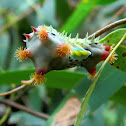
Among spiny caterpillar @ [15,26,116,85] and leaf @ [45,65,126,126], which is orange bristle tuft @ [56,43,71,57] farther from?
leaf @ [45,65,126,126]

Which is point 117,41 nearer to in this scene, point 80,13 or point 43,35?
point 43,35

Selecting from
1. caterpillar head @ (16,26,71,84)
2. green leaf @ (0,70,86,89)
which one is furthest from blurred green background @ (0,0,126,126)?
caterpillar head @ (16,26,71,84)

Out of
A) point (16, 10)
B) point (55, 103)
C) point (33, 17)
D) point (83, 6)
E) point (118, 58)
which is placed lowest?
point (118, 58)

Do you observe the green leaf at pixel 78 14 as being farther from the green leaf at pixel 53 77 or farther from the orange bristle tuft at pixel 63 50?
the orange bristle tuft at pixel 63 50

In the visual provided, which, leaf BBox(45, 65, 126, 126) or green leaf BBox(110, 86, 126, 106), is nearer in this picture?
leaf BBox(45, 65, 126, 126)

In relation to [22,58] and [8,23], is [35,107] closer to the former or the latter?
[8,23]

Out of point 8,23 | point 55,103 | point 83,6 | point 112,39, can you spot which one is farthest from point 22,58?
point 8,23

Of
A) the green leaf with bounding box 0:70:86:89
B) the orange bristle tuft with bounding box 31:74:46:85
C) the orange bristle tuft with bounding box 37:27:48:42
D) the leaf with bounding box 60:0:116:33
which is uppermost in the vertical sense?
the leaf with bounding box 60:0:116:33
